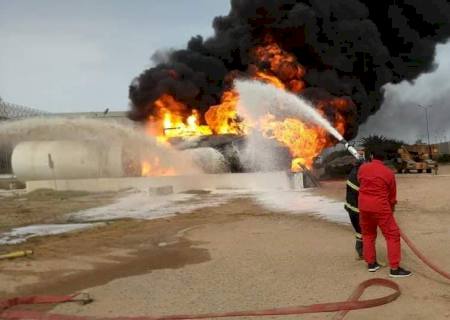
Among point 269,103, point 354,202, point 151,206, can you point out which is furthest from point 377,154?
point 269,103

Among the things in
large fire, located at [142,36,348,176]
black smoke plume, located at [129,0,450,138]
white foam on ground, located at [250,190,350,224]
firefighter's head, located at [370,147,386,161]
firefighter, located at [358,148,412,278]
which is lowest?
white foam on ground, located at [250,190,350,224]

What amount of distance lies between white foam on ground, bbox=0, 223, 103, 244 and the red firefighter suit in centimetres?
672

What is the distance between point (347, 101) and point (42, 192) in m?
17.3

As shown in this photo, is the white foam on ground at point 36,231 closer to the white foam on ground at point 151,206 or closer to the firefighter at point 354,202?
the white foam on ground at point 151,206

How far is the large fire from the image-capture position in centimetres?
2592

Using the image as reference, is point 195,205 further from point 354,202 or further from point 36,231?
point 354,202

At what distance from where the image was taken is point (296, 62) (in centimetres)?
2945

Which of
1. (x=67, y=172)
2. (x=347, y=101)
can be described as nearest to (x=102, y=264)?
(x=67, y=172)

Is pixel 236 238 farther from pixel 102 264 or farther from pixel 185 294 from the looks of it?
pixel 185 294

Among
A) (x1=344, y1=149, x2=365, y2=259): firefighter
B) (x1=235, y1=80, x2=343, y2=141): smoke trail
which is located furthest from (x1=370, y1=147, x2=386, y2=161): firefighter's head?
(x1=235, y1=80, x2=343, y2=141): smoke trail

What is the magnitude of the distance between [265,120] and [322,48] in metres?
7.23

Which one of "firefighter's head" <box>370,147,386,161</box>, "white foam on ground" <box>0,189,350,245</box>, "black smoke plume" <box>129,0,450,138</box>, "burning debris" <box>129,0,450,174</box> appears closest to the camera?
"firefighter's head" <box>370,147,386,161</box>

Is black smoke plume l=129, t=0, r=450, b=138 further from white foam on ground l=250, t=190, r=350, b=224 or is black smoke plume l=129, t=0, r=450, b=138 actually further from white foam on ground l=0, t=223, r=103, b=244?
white foam on ground l=0, t=223, r=103, b=244

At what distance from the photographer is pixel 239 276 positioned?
5969 millimetres
